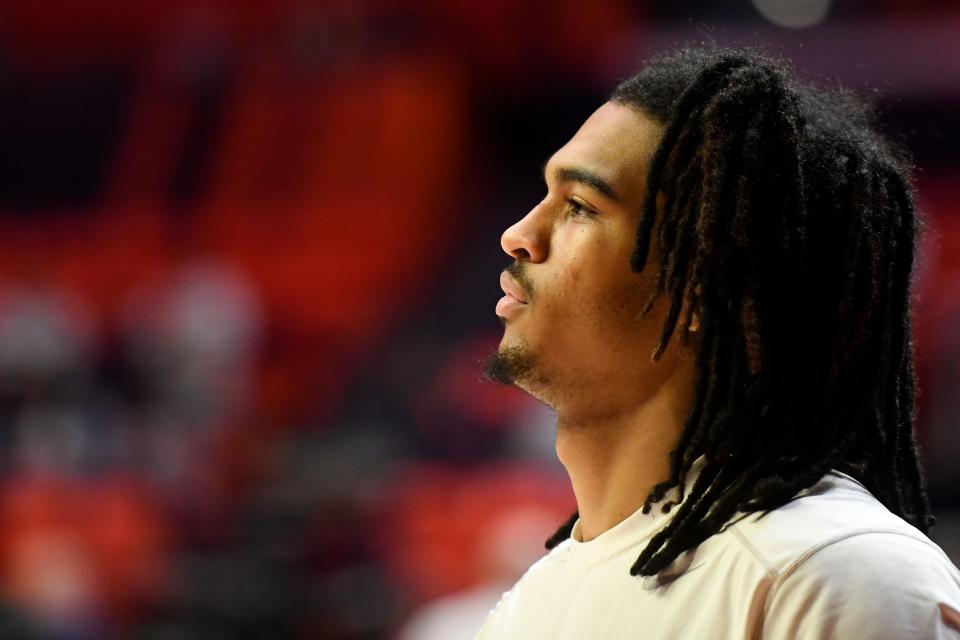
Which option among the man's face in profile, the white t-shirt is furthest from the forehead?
the white t-shirt

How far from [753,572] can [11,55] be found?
9.92 meters

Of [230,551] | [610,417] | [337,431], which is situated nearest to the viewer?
[610,417]

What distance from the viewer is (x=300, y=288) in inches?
334

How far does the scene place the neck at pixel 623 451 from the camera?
62.5 inches

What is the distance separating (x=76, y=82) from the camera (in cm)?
995

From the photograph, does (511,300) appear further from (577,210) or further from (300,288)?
(300,288)

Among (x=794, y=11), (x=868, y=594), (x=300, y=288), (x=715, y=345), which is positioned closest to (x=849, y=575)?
(x=868, y=594)

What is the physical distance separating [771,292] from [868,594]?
0.39m

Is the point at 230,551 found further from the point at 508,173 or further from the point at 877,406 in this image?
the point at 877,406

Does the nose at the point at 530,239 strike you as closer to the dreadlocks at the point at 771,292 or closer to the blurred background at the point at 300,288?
the dreadlocks at the point at 771,292

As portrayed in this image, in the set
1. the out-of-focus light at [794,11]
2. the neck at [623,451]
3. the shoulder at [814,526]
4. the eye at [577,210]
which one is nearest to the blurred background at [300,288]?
the out-of-focus light at [794,11]

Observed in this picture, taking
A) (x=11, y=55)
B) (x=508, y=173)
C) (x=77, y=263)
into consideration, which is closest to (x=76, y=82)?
(x=11, y=55)

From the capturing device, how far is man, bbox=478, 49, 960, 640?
1.43 m

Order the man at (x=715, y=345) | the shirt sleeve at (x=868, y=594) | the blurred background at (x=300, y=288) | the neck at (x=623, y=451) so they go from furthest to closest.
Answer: the blurred background at (x=300, y=288) < the neck at (x=623, y=451) < the man at (x=715, y=345) < the shirt sleeve at (x=868, y=594)
